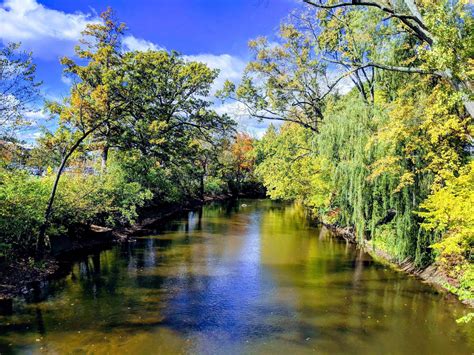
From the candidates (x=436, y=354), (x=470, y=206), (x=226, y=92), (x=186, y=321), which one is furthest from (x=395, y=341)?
(x=226, y=92)

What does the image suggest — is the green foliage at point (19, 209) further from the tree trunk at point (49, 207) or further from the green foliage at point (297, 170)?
the green foliage at point (297, 170)

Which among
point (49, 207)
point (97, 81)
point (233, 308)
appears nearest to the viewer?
point (233, 308)

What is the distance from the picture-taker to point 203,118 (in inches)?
1128

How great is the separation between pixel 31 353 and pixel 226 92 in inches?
764

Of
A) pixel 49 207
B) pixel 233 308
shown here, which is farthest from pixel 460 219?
pixel 49 207

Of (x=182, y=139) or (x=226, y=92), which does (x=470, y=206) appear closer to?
(x=226, y=92)

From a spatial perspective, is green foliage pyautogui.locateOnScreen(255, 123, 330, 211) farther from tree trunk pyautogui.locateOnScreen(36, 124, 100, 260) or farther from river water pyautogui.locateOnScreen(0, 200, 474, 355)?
tree trunk pyautogui.locateOnScreen(36, 124, 100, 260)

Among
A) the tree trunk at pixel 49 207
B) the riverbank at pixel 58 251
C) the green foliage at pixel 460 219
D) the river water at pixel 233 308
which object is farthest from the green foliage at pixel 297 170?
the tree trunk at pixel 49 207

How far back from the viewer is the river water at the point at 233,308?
8.58 metres

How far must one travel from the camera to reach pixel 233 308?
1065cm

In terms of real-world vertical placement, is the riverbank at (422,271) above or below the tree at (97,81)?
below

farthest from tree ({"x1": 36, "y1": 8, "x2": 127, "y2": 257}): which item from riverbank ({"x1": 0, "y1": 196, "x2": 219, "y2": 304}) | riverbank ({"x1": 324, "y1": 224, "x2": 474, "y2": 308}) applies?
riverbank ({"x1": 324, "y1": 224, "x2": 474, "y2": 308})

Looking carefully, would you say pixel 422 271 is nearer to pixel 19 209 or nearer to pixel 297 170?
pixel 297 170

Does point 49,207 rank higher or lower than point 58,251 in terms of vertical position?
higher
